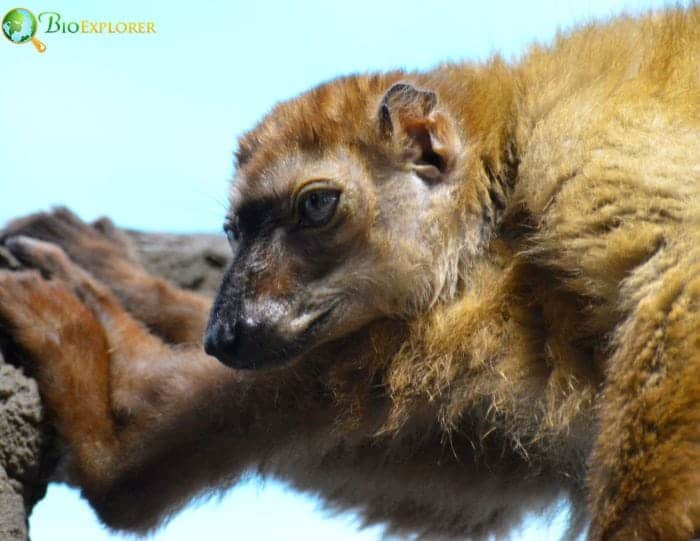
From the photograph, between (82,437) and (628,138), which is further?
(82,437)

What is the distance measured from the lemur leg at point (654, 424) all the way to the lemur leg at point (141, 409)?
1.60 meters

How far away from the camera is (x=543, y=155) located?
489 cm

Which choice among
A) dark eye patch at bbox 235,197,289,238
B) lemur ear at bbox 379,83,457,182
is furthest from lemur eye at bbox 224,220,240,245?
lemur ear at bbox 379,83,457,182

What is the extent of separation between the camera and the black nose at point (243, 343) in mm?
5141

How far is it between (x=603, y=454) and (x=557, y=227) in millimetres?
872

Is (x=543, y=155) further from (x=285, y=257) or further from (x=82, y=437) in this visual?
(x=82, y=437)

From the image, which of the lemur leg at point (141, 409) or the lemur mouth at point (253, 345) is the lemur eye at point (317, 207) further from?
the lemur leg at point (141, 409)

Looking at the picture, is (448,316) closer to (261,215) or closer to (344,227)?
(344,227)

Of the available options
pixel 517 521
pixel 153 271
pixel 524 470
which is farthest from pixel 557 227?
pixel 153 271

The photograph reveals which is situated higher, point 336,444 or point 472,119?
point 472,119

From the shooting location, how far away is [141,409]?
5.89 meters

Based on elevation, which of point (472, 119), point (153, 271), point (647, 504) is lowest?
point (647, 504)

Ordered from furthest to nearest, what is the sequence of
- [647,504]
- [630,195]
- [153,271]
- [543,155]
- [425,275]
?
[153,271] → [425,275] → [543,155] → [630,195] → [647,504]

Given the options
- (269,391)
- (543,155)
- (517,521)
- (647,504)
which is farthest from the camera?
(517,521)
